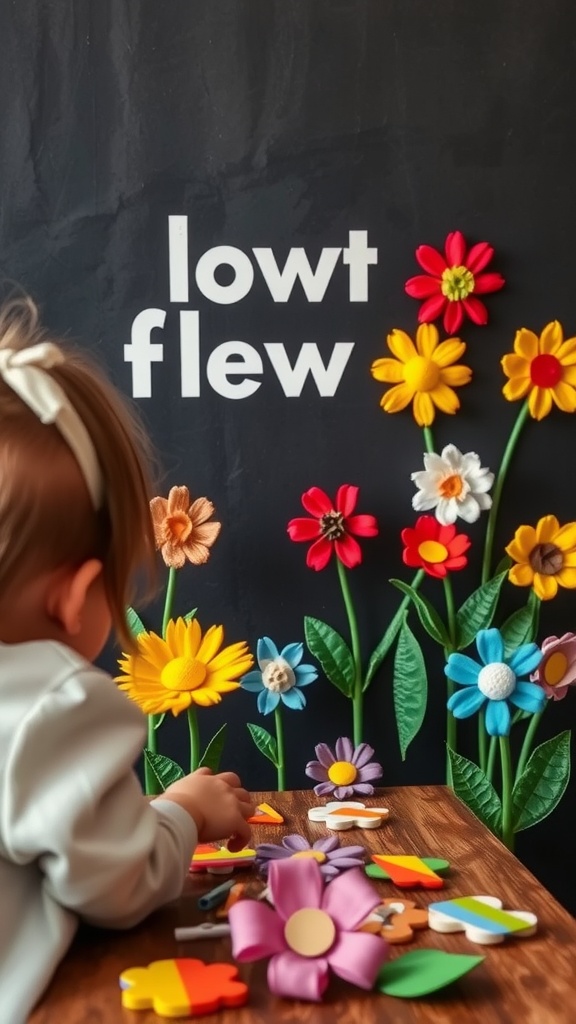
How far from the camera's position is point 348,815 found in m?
0.99

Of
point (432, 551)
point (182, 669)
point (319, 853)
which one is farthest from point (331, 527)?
point (319, 853)

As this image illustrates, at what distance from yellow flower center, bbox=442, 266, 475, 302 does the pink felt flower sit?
0.84m

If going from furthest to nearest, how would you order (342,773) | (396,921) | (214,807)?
(342,773) → (214,807) → (396,921)

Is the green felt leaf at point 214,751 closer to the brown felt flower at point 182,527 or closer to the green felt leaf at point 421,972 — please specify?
the brown felt flower at point 182,527

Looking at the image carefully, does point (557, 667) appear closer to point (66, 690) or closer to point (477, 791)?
point (477, 791)

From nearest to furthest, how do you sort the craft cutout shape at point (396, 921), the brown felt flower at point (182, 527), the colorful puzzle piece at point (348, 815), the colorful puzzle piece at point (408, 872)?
the craft cutout shape at point (396, 921) < the colorful puzzle piece at point (408, 872) < the colorful puzzle piece at point (348, 815) < the brown felt flower at point (182, 527)

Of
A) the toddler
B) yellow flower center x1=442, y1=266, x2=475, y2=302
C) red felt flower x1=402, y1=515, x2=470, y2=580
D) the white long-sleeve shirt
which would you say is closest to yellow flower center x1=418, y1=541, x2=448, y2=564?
red felt flower x1=402, y1=515, x2=470, y2=580

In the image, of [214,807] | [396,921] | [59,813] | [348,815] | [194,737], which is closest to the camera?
[59,813]

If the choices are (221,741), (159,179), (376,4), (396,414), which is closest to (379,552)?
(396,414)

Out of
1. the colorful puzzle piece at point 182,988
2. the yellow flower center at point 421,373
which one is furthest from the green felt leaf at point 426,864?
the yellow flower center at point 421,373

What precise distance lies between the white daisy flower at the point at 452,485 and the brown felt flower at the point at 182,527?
27 cm

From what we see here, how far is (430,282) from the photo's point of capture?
4.22 feet

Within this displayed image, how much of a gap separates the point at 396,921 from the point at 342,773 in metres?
0.46

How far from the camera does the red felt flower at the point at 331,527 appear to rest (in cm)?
125
